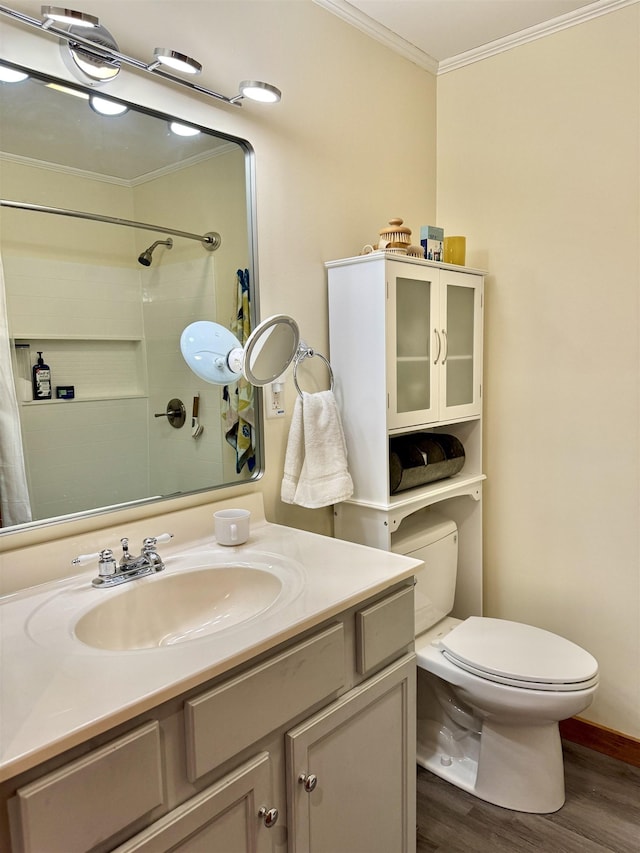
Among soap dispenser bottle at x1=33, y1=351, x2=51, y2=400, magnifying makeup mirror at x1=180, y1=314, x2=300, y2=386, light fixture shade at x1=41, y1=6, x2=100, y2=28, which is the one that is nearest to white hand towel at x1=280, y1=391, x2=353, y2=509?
magnifying makeup mirror at x1=180, y1=314, x2=300, y2=386

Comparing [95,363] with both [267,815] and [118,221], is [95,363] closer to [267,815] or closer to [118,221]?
[118,221]

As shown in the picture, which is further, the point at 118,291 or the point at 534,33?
the point at 534,33

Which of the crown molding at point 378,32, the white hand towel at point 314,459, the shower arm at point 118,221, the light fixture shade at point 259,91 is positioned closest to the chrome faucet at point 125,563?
the white hand towel at point 314,459

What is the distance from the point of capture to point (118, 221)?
1.42 m

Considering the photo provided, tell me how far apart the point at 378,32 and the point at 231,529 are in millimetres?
1747

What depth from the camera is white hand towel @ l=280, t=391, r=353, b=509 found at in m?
1.75

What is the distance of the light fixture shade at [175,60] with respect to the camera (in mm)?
1316

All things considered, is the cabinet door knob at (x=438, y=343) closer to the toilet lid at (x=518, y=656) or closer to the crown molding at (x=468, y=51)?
the toilet lid at (x=518, y=656)

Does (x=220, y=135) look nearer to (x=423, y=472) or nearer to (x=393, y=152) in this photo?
(x=393, y=152)

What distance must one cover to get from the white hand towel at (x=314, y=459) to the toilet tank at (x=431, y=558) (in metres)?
0.32

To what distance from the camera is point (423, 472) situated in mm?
1968

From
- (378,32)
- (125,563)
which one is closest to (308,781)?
(125,563)

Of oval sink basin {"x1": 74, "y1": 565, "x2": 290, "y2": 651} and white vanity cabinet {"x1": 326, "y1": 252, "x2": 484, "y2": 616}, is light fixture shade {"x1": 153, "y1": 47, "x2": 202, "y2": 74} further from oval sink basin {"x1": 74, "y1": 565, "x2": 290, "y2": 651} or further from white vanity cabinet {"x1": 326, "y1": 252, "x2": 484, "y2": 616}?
oval sink basin {"x1": 74, "y1": 565, "x2": 290, "y2": 651}

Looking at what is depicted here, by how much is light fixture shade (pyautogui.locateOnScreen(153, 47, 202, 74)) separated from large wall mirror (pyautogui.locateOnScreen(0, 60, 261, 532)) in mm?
146
